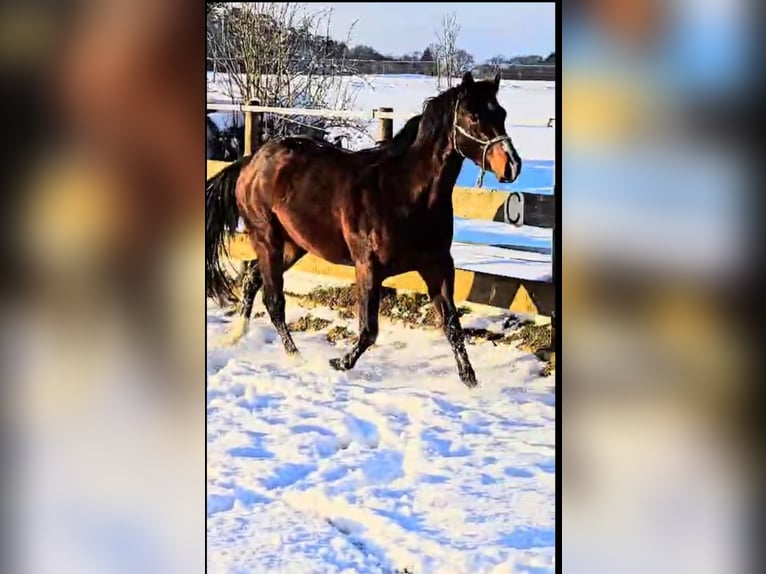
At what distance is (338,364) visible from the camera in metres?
1.36

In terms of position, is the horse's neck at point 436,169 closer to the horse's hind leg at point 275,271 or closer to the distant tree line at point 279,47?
the distant tree line at point 279,47

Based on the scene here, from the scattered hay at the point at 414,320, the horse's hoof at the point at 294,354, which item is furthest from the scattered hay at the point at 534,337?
the horse's hoof at the point at 294,354

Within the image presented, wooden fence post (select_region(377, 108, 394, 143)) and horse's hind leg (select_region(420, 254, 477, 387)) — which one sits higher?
wooden fence post (select_region(377, 108, 394, 143))

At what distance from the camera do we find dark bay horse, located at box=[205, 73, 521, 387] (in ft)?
4.42

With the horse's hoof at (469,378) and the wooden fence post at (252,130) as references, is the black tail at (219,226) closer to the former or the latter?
the wooden fence post at (252,130)

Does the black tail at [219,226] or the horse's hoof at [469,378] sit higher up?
the black tail at [219,226]

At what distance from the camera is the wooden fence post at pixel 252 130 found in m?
1.36

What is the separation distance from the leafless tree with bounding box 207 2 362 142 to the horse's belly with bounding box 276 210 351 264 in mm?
168

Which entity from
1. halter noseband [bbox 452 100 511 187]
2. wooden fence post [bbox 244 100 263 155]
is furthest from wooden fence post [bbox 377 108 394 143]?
wooden fence post [bbox 244 100 263 155]

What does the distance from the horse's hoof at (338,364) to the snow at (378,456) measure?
1 centimetres

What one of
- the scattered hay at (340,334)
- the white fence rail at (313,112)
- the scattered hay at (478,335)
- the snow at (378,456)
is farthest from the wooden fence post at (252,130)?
the scattered hay at (478,335)

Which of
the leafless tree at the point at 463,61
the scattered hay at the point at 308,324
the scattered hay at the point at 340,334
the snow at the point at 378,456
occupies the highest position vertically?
the leafless tree at the point at 463,61

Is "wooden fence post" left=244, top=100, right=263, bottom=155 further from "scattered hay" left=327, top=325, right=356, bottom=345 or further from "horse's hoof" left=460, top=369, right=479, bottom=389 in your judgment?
"horse's hoof" left=460, top=369, right=479, bottom=389
